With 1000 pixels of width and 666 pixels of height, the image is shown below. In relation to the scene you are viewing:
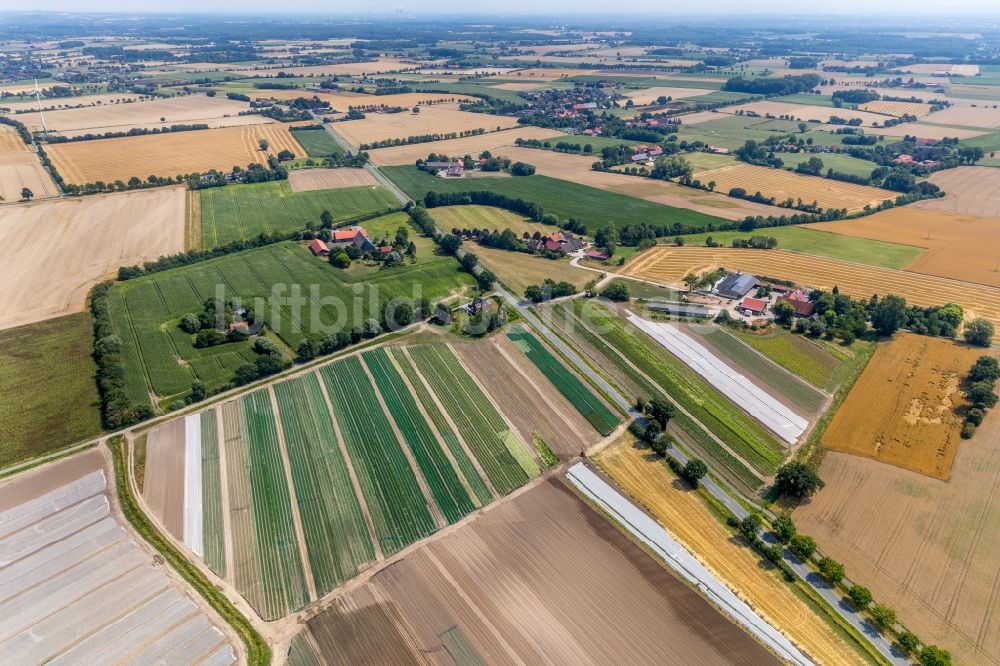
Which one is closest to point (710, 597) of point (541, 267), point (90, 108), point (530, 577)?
point (530, 577)

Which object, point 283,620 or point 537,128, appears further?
point 537,128

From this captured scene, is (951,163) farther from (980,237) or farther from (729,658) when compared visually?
(729,658)

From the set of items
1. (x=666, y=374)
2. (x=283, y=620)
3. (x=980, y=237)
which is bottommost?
(x=283, y=620)

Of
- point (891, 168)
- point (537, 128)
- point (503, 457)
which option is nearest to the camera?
point (503, 457)

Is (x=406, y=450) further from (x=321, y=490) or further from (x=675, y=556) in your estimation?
(x=675, y=556)

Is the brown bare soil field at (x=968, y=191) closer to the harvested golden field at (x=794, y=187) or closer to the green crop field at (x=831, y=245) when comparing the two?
the harvested golden field at (x=794, y=187)

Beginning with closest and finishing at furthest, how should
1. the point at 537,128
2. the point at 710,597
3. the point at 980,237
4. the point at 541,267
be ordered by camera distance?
the point at 710,597 < the point at 541,267 < the point at 980,237 < the point at 537,128

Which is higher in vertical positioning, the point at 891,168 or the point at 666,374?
the point at 891,168
